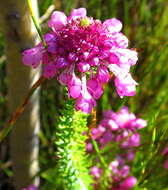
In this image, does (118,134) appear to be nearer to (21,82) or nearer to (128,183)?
(128,183)

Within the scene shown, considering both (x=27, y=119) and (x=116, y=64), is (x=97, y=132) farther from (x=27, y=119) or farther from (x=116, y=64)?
(x=116, y=64)

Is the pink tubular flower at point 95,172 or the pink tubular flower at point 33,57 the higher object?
the pink tubular flower at point 33,57

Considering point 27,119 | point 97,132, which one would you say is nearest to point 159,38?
point 97,132

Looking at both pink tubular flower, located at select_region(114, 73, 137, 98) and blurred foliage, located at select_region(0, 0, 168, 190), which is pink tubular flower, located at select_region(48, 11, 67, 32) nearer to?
pink tubular flower, located at select_region(114, 73, 137, 98)

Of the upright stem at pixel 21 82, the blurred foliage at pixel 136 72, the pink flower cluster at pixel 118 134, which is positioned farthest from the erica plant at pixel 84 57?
the blurred foliage at pixel 136 72

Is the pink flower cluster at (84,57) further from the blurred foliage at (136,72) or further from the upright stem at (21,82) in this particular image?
the blurred foliage at (136,72)

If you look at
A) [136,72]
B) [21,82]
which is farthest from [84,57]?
[136,72]

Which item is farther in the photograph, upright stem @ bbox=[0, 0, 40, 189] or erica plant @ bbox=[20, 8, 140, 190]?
upright stem @ bbox=[0, 0, 40, 189]

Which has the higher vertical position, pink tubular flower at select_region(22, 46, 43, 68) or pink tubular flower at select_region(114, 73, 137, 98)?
pink tubular flower at select_region(22, 46, 43, 68)

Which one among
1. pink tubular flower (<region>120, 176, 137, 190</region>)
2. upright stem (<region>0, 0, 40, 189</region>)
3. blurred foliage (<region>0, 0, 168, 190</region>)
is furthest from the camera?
blurred foliage (<region>0, 0, 168, 190</region>)

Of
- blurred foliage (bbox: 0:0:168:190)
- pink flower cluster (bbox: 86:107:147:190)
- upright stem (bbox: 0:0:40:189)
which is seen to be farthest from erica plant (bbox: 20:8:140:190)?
blurred foliage (bbox: 0:0:168:190)
